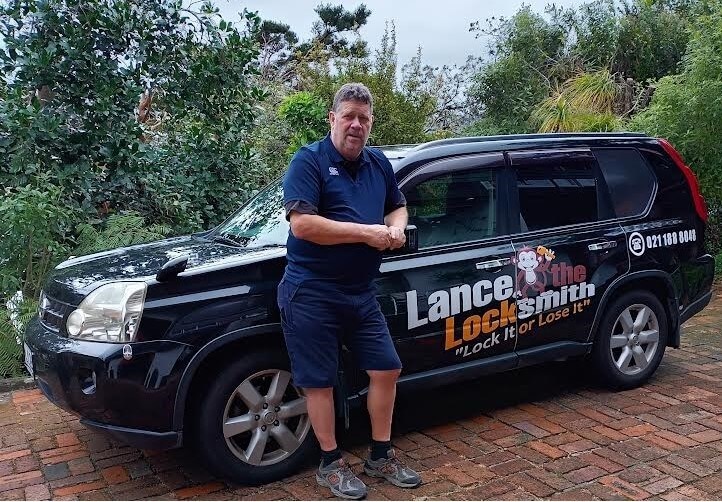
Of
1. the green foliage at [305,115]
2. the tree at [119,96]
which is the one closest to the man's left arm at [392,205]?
the tree at [119,96]

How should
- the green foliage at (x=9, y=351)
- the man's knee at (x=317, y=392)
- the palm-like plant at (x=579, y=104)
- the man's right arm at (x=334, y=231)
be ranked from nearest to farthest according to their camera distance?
the man's right arm at (x=334, y=231) < the man's knee at (x=317, y=392) < the green foliage at (x=9, y=351) < the palm-like plant at (x=579, y=104)

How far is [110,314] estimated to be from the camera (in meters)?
3.46

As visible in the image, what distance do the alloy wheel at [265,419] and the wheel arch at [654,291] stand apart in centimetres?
214

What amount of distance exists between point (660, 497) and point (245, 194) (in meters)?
5.54

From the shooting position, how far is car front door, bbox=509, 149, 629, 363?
4.45m

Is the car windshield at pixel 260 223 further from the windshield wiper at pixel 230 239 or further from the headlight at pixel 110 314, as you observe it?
the headlight at pixel 110 314

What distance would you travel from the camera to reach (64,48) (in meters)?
6.71

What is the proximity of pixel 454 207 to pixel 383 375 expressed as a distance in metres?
1.26

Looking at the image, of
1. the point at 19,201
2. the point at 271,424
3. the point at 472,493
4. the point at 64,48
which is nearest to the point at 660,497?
the point at 472,493

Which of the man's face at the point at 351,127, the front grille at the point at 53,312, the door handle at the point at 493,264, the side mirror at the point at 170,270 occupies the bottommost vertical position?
the front grille at the point at 53,312

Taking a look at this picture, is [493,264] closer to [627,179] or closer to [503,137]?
[503,137]

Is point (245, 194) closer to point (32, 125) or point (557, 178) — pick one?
point (32, 125)

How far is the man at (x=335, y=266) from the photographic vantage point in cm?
331

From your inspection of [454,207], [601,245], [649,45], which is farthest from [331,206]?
[649,45]
